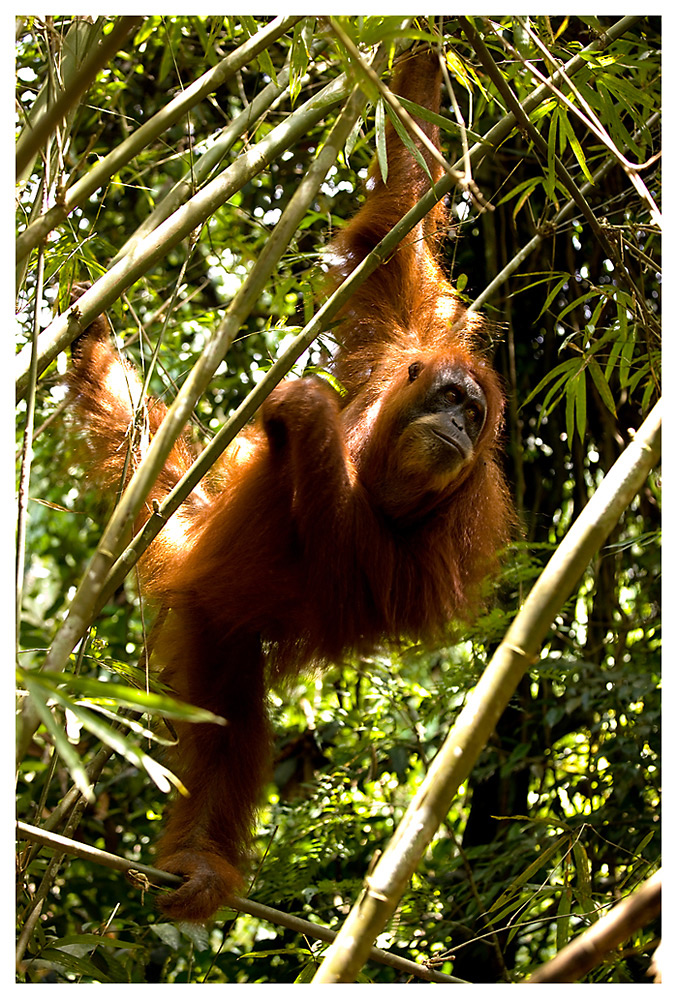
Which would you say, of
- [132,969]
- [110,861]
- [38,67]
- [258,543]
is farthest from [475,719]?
[38,67]

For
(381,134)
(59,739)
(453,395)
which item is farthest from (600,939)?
(453,395)

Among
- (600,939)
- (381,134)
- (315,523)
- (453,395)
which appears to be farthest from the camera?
(453,395)

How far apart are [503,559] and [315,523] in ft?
2.97

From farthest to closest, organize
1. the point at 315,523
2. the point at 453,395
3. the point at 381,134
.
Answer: the point at 453,395
the point at 315,523
the point at 381,134

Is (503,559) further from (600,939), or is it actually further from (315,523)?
(600,939)

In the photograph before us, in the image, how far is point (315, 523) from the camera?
2.46m

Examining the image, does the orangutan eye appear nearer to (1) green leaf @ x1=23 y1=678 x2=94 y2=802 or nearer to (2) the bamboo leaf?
(2) the bamboo leaf

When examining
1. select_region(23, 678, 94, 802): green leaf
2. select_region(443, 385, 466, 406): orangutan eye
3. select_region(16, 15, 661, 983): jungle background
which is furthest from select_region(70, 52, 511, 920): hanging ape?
select_region(23, 678, 94, 802): green leaf

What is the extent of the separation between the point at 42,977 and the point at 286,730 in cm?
126

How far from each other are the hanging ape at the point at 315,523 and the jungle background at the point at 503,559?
130mm

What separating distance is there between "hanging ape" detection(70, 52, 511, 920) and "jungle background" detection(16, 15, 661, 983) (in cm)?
13

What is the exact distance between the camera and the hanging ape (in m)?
2.49

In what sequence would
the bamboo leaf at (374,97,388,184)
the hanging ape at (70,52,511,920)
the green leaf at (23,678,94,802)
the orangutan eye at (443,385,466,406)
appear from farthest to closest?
the orangutan eye at (443,385,466,406), the hanging ape at (70,52,511,920), the bamboo leaf at (374,97,388,184), the green leaf at (23,678,94,802)
